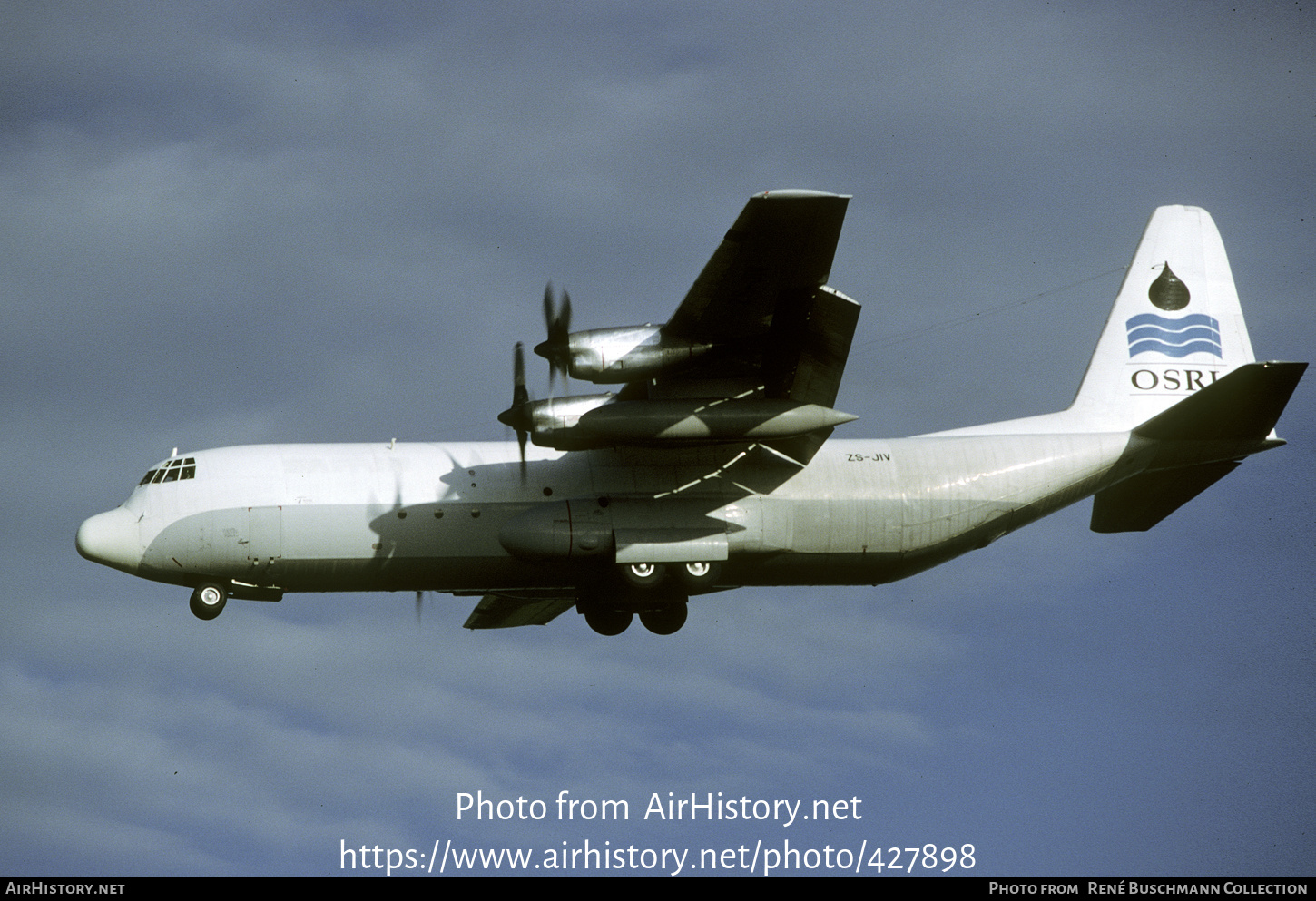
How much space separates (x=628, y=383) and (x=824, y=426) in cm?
291

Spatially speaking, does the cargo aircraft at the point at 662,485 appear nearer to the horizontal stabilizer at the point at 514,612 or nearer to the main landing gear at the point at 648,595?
the main landing gear at the point at 648,595

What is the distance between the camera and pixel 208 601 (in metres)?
24.9

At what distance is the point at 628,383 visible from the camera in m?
24.5

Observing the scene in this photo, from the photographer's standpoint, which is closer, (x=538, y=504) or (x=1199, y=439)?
(x=538, y=504)

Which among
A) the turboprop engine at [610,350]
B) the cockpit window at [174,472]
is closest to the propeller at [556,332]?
the turboprop engine at [610,350]

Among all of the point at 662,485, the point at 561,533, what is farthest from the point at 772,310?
the point at 561,533

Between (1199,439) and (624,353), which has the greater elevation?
(624,353)

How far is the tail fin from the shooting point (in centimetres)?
2781

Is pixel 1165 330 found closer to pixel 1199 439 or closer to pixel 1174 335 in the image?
pixel 1174 335

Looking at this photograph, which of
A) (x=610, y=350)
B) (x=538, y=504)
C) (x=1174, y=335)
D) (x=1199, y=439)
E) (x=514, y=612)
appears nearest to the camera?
(x=610, y=350)

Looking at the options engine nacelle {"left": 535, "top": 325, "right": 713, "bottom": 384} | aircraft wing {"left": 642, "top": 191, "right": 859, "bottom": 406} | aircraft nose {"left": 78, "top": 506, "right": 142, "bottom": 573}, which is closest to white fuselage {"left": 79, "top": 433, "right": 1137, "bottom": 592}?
aircraft nose {"left": 78, "top": 506, "right": 142, "bottom": 573}

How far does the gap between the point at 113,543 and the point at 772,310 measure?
10267mm

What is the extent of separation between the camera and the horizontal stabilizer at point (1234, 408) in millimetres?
24938

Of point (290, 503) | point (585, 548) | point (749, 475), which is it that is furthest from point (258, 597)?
point (749, 475)
